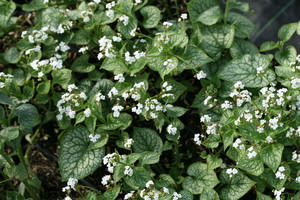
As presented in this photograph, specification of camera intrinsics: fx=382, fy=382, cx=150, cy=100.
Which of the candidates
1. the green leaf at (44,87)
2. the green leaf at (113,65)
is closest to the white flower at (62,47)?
the green leaf at (44,87)

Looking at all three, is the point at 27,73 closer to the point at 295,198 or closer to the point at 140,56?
the point at 140,56

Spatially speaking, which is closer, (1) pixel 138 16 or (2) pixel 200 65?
(2) pixel 200 65

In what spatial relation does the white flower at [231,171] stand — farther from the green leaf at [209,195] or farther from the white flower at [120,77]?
the white flower at [120,77]

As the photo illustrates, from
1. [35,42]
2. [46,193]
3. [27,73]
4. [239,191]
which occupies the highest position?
→ [35,42]

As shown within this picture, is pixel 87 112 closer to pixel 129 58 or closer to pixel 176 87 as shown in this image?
pixel 129 58

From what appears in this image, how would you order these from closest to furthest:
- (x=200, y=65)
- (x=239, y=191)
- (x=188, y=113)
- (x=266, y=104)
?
(x=266, y=104) < (x=239, y=191) < (x=200, y=65) < (x=188, y=113)

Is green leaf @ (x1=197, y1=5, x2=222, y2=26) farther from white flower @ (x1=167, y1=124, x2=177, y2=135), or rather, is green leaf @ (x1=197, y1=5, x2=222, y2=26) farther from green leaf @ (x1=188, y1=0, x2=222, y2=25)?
white flower @ (x1=167, y1=124, x2=177, y2=135)

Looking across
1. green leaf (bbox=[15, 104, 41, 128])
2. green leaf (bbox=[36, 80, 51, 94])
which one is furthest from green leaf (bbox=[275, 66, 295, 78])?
green leaf (bbox=[15, 104, 41, 128])

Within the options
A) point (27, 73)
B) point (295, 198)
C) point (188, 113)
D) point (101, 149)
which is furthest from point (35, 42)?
point (295, 198)
